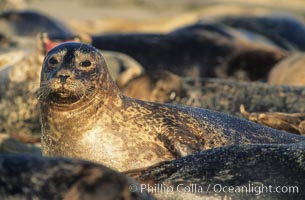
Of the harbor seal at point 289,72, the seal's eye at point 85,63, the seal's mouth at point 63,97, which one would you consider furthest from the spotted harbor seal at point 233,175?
the harbor seal at point 289,72

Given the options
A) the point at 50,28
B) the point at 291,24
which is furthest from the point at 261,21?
the point at 50,28

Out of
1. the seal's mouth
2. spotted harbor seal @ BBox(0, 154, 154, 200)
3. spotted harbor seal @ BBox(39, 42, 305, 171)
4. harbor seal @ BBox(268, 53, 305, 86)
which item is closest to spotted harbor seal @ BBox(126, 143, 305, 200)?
spotted harbor seal @ BBox(39, 42, 305, 171)

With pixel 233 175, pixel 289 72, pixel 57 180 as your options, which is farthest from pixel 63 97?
pixel 289 72

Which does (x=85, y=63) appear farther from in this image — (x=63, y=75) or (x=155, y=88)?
(x=155, y=88)

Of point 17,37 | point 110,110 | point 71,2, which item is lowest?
point 110,110

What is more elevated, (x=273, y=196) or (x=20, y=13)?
(x=20, y=13)

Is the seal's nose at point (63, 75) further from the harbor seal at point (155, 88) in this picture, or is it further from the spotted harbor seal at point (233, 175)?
the harbor seal at point (155, 88)

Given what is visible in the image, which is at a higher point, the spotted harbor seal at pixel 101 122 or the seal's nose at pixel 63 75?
the seal's nose at pixel 63 75

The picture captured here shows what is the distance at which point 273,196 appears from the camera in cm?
471

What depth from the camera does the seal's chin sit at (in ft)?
19.4

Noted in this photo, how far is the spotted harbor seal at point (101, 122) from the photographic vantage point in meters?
5.92

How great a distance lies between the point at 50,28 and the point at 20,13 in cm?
97

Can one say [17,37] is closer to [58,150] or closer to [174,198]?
[58,150]

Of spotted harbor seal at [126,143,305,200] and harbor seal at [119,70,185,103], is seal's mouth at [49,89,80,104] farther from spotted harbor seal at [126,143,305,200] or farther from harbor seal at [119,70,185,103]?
harbor seal at [119,70,185,103]
